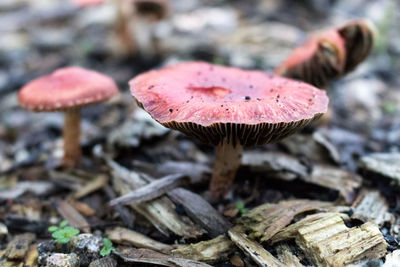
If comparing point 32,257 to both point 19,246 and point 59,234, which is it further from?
point 59,234

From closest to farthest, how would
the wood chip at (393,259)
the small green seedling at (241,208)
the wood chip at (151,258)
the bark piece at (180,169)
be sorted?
the wood chip at (393,259) < the wood chip at (151,258) < the small green seedling at (241,208) < the bark piece at (180,169)

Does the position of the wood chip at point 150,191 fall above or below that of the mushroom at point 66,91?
below

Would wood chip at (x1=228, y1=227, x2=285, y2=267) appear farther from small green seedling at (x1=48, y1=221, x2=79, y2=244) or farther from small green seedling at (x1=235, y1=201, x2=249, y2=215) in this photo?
small green seedling at (x1=48, y1=221, x2=79, y2=244)

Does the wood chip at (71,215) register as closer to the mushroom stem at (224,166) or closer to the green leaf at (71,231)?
the green leaf at (71,231)

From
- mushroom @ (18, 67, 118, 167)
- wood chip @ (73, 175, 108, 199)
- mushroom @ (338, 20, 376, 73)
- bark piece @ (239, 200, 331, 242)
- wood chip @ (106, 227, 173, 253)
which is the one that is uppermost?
mushroom @ (338, 20, 376, 73)

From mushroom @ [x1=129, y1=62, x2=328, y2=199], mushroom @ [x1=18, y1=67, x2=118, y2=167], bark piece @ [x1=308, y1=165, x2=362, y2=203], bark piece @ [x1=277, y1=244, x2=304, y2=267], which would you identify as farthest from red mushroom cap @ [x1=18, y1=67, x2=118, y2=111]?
bark piece @ [x1=308, y1=165, x2=362, y2=203]

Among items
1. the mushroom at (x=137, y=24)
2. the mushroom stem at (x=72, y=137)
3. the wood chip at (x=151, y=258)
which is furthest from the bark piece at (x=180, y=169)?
the mushroom at (x=137, y=24)

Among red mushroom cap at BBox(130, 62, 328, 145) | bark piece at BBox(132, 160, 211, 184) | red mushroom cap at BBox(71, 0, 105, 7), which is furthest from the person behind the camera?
red mushroom cap at BBox(71, 0, 105, 7)
